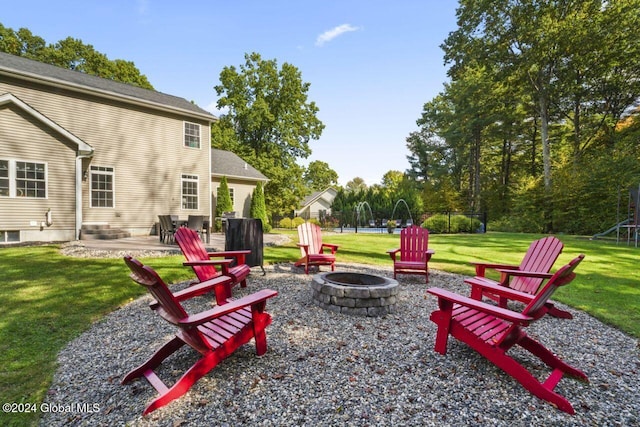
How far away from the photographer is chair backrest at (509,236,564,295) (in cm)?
370

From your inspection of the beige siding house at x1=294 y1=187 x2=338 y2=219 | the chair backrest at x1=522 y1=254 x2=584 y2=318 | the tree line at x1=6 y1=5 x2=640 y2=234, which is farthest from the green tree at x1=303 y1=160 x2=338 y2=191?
the chair backrest at x1=522 y1=254 x2=584 y2=318

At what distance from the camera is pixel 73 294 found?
14.4 ft

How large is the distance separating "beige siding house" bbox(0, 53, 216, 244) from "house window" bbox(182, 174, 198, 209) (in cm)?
5

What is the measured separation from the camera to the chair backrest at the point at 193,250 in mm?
4238

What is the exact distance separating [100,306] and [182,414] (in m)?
2.90

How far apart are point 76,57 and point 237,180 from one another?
20.6 meters

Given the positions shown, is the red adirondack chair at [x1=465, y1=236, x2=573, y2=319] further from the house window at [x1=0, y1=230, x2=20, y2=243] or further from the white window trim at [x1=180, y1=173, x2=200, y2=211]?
the white window trim at [x1=180, y1=173, x2=200, y2=211]

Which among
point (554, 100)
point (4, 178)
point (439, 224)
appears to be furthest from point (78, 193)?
point (554, 100)

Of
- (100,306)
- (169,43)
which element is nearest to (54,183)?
(169,43)

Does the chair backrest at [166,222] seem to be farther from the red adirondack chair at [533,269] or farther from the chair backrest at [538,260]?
the chair backrest at [538,260]

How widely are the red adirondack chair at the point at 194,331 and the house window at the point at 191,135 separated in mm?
12782

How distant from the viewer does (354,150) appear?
30.8 meters

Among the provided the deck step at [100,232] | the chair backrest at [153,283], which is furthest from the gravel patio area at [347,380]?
→ the deck step at [100,232]

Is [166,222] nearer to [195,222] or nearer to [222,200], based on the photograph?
[195,222]
